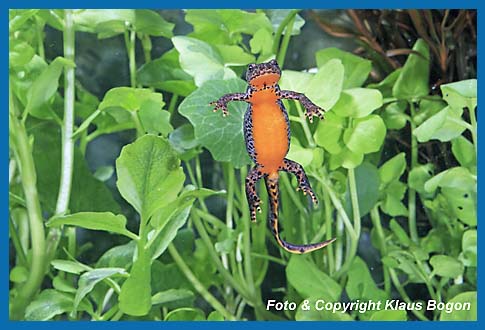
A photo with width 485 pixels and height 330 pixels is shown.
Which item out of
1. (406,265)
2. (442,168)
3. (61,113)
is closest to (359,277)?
(406,265)

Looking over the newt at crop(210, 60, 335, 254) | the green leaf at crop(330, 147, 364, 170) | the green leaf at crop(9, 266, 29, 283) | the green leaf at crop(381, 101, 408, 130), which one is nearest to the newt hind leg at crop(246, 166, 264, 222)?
the newt at crop(210, 60, 335, 254)

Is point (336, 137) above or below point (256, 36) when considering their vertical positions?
below

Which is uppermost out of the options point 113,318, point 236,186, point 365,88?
point 365,88

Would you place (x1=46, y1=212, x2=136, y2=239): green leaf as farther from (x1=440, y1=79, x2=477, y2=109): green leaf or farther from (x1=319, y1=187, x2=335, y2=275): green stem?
(x1=440, y1=79, x2=477, y2=109): green leaf

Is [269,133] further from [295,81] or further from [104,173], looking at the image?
[104,173]

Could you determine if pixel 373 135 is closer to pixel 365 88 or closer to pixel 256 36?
pixel 365 88

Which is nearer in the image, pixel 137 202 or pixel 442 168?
pixel 137 202
